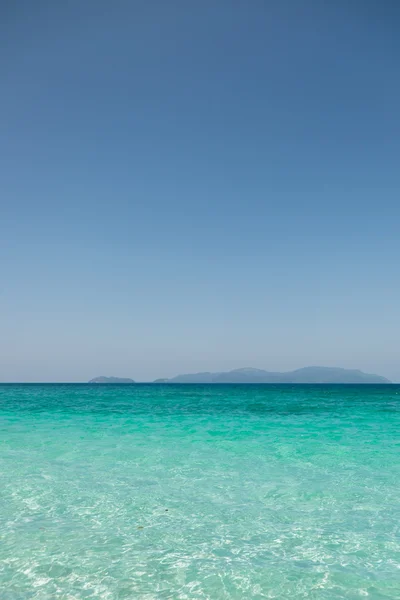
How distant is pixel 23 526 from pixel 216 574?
3778 millimetres

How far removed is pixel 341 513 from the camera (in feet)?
26.9

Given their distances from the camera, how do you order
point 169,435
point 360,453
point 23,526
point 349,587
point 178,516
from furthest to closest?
point 169,435 → point 360,453 → point 178,516 → point 23,526 → point 349,587

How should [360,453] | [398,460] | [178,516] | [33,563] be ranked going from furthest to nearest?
[360,453] → [398,460] → [178,516] → [33,563]

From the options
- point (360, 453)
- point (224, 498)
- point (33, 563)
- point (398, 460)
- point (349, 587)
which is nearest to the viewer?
point (349, 587)

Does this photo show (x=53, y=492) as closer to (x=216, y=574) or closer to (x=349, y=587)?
(x=216, y=574)

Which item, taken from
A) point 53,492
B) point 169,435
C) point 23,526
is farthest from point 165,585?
point 169,435

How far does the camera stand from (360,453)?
1466 centimetres

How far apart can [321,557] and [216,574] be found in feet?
5.63

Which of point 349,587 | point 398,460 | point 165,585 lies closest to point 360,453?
point 398,460

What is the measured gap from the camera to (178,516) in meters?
8.03

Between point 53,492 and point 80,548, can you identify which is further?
point 53,492

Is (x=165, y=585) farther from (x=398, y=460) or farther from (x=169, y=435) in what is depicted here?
(x=169, y=435)

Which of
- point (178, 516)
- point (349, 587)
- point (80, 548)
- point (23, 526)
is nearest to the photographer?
point (349, 587)

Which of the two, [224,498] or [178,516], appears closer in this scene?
[178,516]
